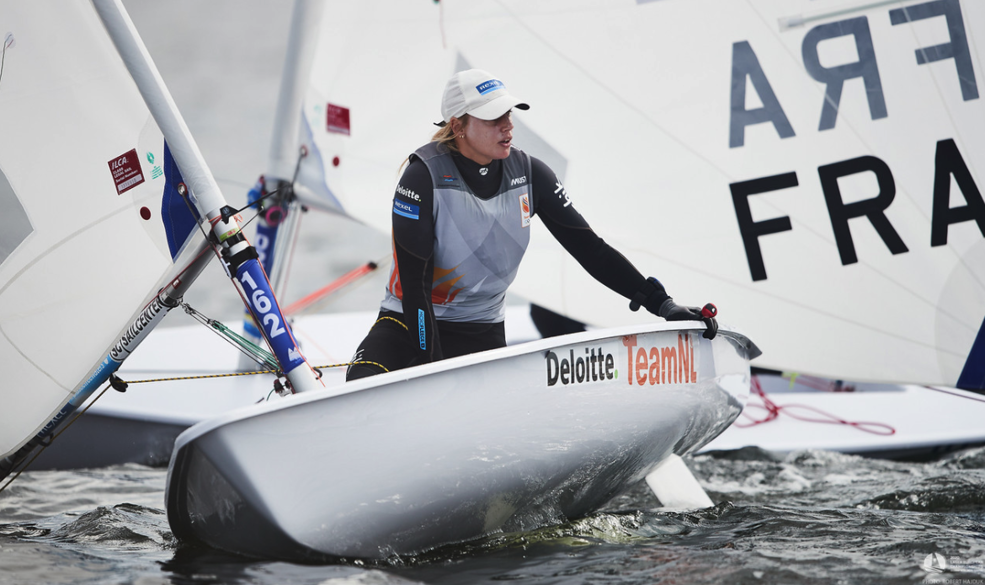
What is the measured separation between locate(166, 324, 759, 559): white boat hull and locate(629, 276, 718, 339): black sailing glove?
0.10 m

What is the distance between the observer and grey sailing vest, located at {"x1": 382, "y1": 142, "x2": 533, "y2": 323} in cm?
201

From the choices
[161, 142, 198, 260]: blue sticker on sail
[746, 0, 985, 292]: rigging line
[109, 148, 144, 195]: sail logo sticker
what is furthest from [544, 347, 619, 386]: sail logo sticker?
[746, 0, 985, 292]: rigging line

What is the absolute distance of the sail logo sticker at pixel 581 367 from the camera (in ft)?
5.85

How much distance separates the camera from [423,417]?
5.42 feet

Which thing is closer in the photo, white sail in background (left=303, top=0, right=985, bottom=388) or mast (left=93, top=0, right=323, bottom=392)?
mast (left=93, top=0, right=323, bottom=392)

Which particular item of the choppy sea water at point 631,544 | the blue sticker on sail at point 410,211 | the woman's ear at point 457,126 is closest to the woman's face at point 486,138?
the woman's ear at point 457,126

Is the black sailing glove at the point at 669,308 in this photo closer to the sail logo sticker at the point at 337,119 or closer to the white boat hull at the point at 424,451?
the white boat hull at the point at 424,451

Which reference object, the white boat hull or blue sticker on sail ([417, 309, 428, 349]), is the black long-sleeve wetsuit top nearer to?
blue sticker on sail ([417, 309, 428, 349])

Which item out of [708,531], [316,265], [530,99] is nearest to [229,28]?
[316,265]

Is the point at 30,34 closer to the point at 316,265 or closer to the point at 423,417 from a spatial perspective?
the point at 423,417

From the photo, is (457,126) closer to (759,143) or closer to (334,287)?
(759,143)

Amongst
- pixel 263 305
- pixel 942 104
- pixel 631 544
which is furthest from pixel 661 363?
pixel 942 104

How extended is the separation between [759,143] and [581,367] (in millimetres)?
1283

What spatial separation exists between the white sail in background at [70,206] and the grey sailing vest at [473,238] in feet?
1.78
